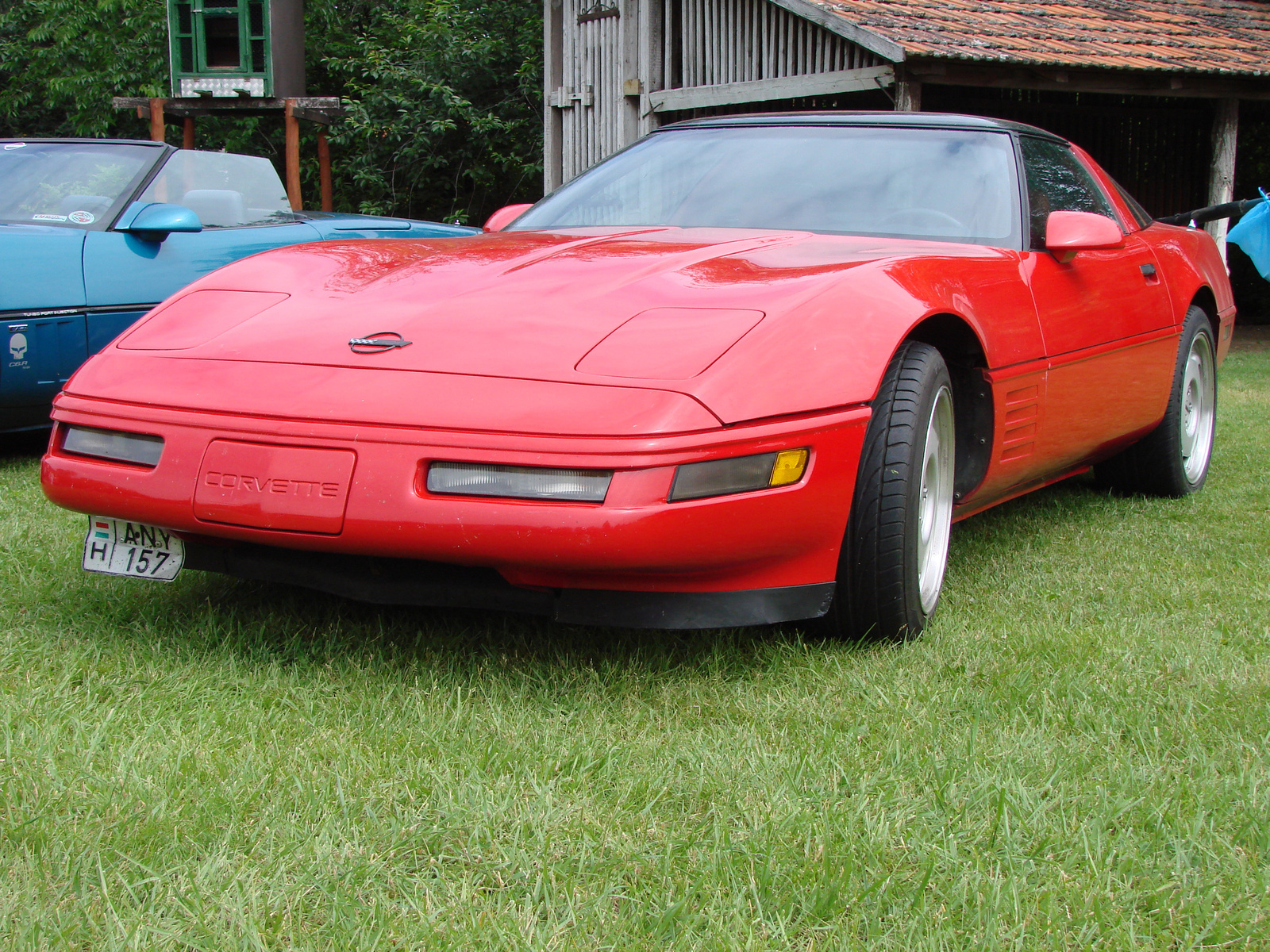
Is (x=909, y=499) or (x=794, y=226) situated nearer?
(x=909, y=499)

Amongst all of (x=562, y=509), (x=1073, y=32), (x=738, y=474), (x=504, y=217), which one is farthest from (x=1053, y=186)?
(x=1073, y=32)

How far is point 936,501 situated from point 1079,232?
0.93m

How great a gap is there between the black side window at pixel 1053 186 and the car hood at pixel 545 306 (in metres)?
0.64

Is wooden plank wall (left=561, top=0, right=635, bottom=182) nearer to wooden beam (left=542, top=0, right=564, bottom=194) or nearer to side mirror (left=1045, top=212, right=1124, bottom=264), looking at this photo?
wooden beam (left=542, top=0, right=564, bottom=194)

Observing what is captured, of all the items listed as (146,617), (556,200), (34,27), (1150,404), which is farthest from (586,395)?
(34,27)

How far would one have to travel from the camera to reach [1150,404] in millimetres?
4145

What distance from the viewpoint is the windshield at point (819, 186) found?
3400mm

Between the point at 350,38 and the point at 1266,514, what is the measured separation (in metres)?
19.0

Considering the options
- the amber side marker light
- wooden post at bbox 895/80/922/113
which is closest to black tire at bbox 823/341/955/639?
the amber side marker light

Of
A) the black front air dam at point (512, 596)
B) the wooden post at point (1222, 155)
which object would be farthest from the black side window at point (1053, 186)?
the wooden post at point (1222, 155)

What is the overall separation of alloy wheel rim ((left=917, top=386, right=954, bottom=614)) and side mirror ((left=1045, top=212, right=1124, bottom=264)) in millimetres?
681

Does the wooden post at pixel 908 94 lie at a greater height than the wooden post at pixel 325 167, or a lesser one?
greater

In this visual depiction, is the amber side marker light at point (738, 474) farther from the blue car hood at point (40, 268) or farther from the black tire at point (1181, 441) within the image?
the blue car hood at point (40, 268)

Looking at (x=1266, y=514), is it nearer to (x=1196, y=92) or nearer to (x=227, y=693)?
(x=227, y=693)
